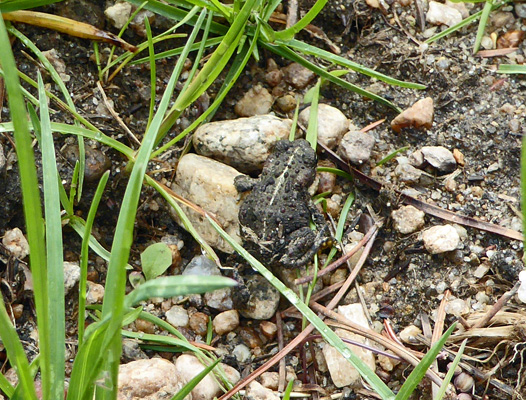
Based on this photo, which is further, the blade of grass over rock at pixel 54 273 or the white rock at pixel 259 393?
the white rock at pixel 259 393

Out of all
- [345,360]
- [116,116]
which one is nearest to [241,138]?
[116,116]

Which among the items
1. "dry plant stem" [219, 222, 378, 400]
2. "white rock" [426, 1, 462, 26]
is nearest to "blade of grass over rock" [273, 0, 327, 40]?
"white rock" [426, 1, 462, 26]

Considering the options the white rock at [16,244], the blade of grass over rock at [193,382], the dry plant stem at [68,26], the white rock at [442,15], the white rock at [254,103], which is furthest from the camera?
the white rock at [442,15]

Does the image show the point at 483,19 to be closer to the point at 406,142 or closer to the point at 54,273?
the point at 406,142

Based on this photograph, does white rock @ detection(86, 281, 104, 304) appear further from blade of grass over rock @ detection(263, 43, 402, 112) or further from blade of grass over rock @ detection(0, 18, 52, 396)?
blade of grass over rock @ detection(263, 43, 402, 112)

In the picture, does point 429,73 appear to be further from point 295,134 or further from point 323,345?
point 323,345

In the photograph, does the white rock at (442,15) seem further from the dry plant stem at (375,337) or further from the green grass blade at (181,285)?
the green grass blade at (181,285)

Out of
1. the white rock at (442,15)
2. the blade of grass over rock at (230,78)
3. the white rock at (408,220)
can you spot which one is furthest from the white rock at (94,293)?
the white rock at (442,15)
